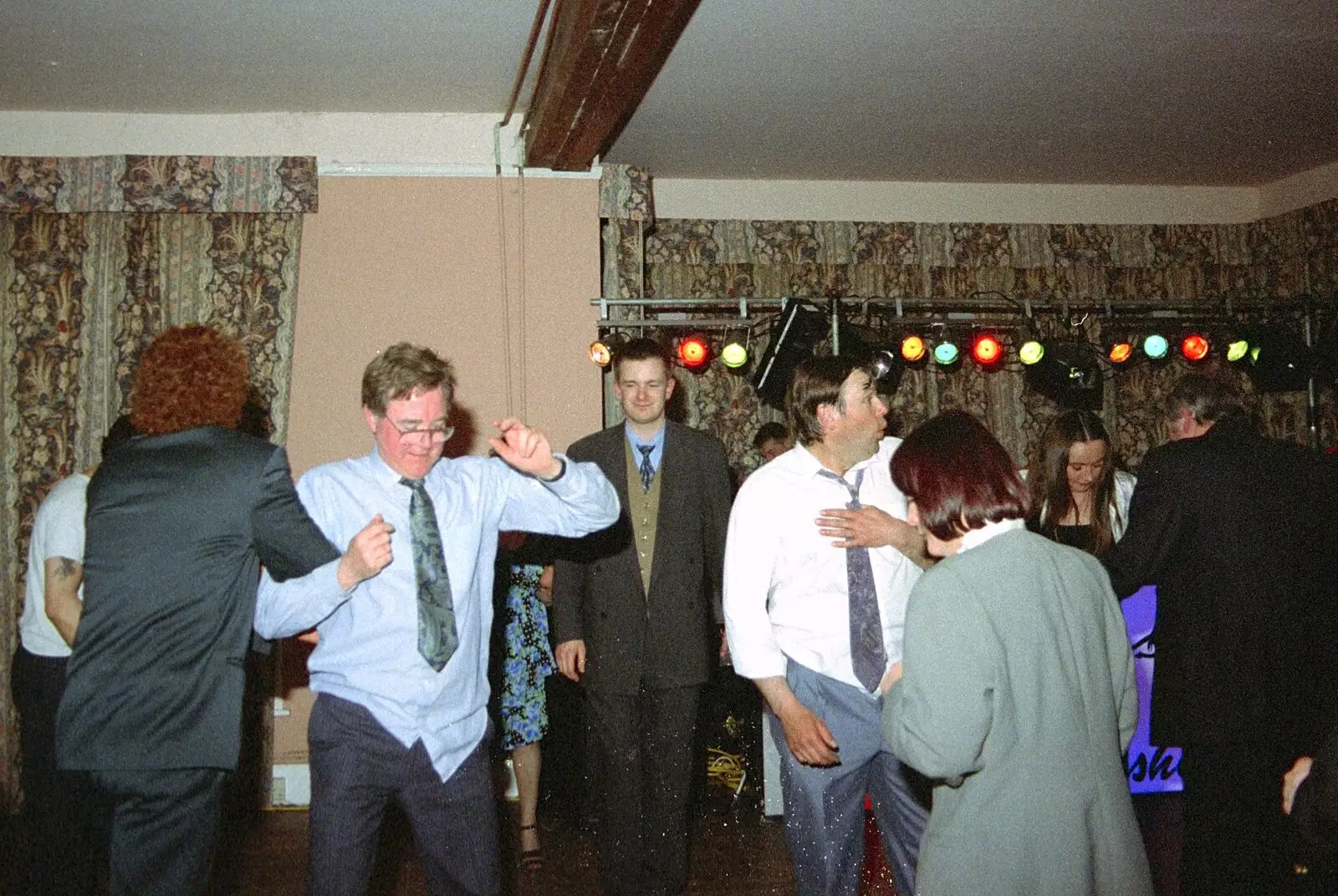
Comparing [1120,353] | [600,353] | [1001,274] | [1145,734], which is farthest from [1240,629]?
[1001,274]

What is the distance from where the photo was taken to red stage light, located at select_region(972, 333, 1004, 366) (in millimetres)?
5523

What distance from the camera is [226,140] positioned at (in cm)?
466

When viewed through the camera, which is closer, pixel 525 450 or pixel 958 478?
pixel 958 478

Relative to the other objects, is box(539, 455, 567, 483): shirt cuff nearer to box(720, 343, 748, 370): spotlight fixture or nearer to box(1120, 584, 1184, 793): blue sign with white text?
box(1120, 584, 1184, 793): blue sign with white text

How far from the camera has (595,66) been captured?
3.31m

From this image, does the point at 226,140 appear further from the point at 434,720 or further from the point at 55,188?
the point at 434,720

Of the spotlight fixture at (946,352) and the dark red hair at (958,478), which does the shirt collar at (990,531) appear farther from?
the spotlight fixture at (946,352)

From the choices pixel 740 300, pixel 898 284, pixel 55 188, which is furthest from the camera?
pixel 898 284

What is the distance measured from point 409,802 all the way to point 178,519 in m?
0.77

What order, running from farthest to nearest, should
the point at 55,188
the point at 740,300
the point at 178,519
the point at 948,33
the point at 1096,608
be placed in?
the point at 740,300
the point at 55,188
the point at 948,33
the point at 178,519
the point at 1096,608

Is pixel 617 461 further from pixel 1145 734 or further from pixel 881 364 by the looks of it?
pixel 1145 734

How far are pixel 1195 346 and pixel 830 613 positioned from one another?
14.3ft

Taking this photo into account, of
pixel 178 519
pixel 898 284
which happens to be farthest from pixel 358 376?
pixel 898 284

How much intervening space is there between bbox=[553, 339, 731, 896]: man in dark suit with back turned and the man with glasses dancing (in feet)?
3.24
